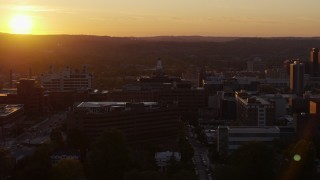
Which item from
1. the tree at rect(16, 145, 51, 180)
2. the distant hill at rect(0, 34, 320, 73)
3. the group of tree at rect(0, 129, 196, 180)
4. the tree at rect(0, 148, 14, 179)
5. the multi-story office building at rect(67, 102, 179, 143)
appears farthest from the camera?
the distant hill at rect(0, 34, 320, 73)

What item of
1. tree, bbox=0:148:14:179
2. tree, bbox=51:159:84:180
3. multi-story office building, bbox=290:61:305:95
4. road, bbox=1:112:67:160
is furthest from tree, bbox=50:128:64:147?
multi-story office building, bbox=290:61:305:95

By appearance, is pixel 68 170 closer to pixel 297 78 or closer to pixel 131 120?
pixel 131 120

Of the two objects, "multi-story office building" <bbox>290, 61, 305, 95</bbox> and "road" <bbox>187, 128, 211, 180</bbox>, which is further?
"multi-story office building" <bbox>290, 61, 305, 95</bbox>

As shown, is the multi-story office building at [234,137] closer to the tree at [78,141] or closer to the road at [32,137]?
the tree at [78,141]

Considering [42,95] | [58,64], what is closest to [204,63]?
[58,64]

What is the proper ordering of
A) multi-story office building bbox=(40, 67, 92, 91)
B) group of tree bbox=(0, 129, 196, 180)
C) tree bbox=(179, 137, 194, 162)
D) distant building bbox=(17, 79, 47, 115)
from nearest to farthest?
group of tree bbox=(0, 129, 196, 180) < tree bbox=(179, 137, 194, 162) < distant building bbox=(17, 79, 47, 115) < multi-story office building bbox=(40, 67, 92, 91)

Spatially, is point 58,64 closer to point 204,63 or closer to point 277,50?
point 204,63

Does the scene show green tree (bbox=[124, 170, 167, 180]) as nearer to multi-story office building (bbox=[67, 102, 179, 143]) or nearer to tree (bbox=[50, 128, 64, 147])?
tree (bbox=[50, 128, 64, 147])
